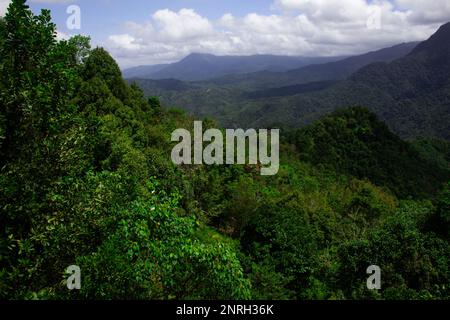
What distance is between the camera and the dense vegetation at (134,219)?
7.58 metres

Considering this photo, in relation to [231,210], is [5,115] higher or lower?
higher

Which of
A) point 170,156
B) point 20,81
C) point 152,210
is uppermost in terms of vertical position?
point 20,81

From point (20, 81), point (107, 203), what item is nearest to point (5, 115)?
point (20, 81)

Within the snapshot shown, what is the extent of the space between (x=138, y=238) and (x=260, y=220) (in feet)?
51.4

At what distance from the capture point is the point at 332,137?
287ft

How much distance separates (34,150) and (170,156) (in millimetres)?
27324

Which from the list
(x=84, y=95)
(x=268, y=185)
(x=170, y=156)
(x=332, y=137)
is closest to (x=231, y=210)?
(x=170, y=156)

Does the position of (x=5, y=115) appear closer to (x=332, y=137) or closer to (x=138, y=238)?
(x=138, y=238)

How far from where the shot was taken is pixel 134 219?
8578 millimetres

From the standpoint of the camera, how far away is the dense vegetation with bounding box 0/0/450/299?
758 cm

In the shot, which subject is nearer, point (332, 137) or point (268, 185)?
point (268, 185)

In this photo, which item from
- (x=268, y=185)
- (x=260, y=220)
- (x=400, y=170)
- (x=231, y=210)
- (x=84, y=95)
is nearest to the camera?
(x=260, y=220)

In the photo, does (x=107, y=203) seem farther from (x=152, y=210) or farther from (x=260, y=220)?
(x=260, y=220)
